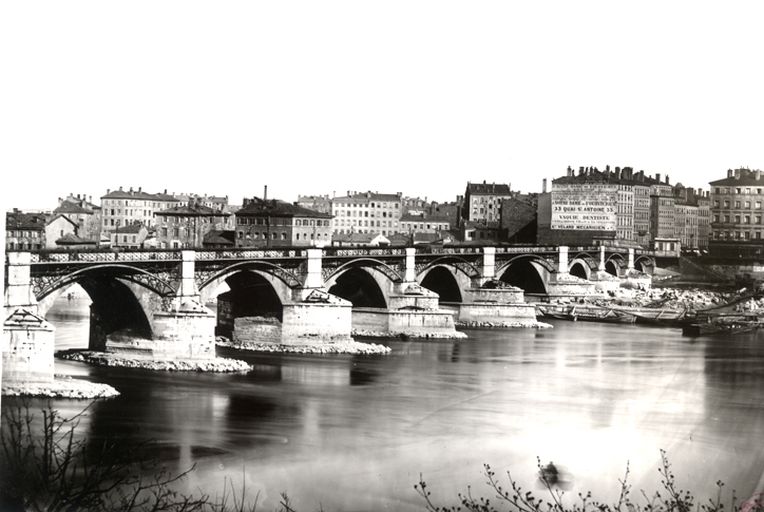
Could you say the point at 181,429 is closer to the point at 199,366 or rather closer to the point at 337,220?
the point at 199,366

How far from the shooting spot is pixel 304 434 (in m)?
19.4

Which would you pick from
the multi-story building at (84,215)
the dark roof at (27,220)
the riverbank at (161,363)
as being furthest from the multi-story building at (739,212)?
the multi-story building at (84,215)

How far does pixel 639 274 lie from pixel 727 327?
23821 mm

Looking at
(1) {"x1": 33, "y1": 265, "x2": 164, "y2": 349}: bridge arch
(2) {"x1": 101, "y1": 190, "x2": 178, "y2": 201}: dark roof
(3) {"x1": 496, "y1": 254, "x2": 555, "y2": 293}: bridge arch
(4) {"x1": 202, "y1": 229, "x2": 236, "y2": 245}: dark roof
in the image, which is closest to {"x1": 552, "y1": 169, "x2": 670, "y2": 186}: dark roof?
(3) {"x1": 496, "y1": 254, "x2": 555, "y2": 293}: bridge arch

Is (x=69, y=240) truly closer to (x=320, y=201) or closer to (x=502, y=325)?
(x=502, y=325)

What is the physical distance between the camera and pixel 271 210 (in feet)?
166

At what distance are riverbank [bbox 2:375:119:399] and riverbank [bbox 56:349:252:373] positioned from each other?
461cm

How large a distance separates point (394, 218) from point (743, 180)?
7172 cm

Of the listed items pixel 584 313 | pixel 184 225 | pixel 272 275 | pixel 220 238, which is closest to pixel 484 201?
pixel 184 225

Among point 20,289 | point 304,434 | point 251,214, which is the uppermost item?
point 251,214

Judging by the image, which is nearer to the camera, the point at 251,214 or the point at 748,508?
the point at 748,508

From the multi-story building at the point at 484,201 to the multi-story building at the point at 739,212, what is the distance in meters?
69.5

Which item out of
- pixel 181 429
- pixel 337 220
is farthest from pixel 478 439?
pixel 337 220

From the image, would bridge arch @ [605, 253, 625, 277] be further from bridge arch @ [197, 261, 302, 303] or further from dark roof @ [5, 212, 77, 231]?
dark roof @ [5, 212, 77, 231]
